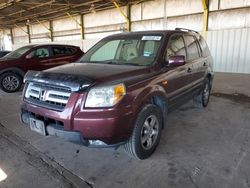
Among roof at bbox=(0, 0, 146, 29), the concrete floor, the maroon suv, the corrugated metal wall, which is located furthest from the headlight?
roof at bbox=(0, 0, 146, 29)

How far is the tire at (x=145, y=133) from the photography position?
7.70 feet

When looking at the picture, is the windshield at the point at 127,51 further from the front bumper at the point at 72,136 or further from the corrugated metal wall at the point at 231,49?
the corrugated metal wall at the point at 231,49

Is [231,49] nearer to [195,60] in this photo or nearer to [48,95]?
[195,60]

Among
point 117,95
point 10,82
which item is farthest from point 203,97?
point 10,82

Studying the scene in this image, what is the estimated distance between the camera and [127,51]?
128 inches

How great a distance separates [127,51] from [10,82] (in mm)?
4717

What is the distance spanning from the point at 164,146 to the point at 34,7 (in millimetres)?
14541

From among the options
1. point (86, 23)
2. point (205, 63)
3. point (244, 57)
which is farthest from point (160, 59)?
point (86, 23)

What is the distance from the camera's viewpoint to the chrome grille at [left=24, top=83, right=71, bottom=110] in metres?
2.17

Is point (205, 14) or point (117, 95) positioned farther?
point (205, 14)

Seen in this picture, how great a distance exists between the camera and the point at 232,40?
9.26 m

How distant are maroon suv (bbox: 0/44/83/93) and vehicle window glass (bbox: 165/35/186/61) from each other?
187 inches

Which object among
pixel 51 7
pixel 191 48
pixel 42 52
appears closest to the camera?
pixel 191 48

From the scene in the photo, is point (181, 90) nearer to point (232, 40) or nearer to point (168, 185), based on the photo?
point (168, 185)
